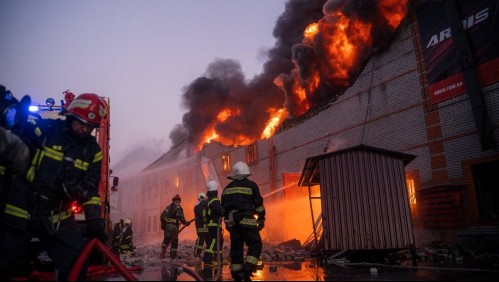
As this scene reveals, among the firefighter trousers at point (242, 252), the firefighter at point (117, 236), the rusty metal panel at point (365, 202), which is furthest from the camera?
the firefighter at point (117, 236)

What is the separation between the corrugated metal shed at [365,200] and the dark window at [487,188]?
2544 mm

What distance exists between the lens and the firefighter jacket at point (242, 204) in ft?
18.4

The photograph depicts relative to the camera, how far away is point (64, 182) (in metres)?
3.38

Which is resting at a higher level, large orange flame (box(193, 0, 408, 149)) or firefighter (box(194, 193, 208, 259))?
large orange flame (box(193, 0, 408, 149))

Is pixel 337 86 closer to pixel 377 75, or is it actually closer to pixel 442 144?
pixel 377 75

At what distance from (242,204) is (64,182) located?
2927 millimetres

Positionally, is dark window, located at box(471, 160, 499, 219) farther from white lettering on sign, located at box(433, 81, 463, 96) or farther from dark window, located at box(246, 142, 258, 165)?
dark window, located at box(246, 142, 258, 165)

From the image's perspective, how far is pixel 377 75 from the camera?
12.5 m

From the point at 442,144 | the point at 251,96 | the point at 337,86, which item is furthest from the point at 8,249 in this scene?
the point at 251,96

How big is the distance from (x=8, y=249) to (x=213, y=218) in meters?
5.39

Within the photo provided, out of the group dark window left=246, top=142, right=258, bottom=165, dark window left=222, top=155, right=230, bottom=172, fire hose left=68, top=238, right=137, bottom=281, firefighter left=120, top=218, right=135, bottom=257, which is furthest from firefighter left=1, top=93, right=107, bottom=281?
dark window left=222, top=155, right=230, bottom=172

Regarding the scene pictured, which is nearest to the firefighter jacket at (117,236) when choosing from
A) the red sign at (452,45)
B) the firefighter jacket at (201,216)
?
the firefighter jacket at (201,216)

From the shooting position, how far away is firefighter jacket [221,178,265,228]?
5613 millimetres

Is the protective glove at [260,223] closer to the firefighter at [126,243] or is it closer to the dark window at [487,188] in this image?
the dark window at [487,188]
